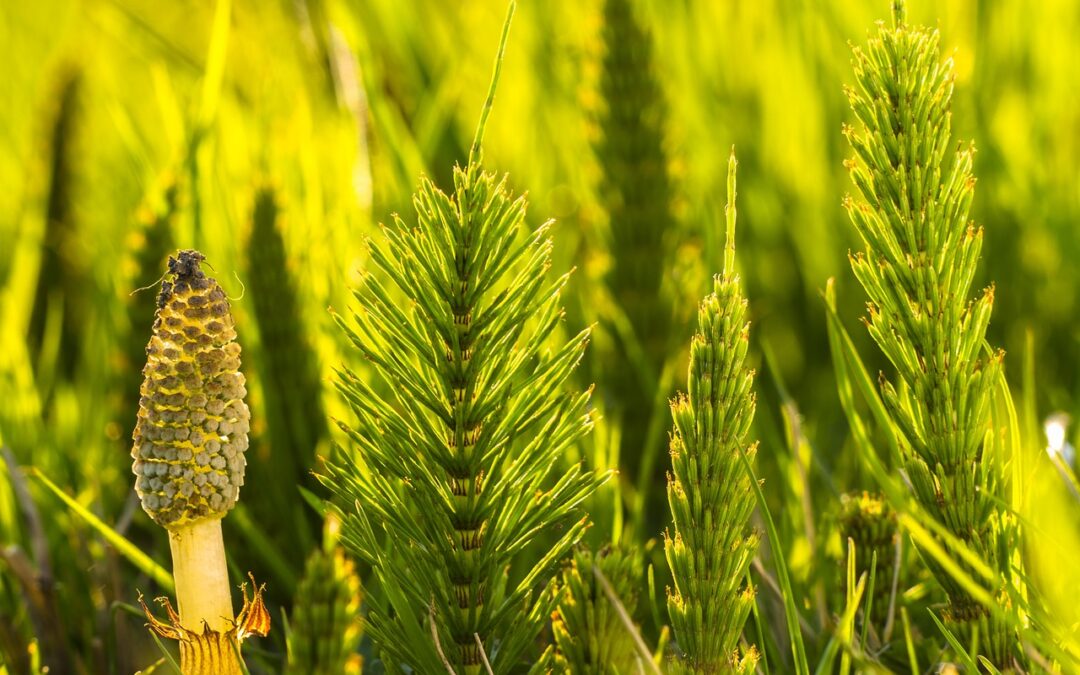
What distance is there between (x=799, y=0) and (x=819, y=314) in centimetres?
49

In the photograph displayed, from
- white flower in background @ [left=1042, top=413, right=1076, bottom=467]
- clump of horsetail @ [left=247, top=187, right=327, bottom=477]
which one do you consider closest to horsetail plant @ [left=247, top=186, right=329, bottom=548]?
clump of horsetail @ [left=247, top=187, right=327, bottom=477]

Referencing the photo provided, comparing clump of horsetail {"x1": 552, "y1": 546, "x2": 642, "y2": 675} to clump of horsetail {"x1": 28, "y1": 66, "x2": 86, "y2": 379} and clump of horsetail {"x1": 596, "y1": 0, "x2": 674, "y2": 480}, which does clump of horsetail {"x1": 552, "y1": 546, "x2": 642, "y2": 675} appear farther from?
clump of horsetail {"x1": 28, "y1": 66, "x2": 86, "y2": 379}

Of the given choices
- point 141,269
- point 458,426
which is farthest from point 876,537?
point 141,269

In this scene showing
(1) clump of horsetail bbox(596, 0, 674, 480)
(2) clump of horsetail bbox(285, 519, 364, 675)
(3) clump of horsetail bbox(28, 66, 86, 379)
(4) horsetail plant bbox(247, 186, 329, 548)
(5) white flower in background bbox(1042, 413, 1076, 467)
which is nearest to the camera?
(2) clump of horsetail bbox(285, 519, 364, 675)

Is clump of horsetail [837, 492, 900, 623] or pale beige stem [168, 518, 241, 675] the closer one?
pale beige stem [168, 518, 241, 675]

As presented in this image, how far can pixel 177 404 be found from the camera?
0.68 metres

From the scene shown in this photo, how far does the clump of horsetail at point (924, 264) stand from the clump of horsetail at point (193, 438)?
39 cm

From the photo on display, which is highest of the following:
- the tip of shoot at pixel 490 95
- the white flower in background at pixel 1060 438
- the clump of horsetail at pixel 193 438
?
the tip of shoot at pixel 490 95

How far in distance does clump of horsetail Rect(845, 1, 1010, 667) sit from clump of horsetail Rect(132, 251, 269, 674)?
0.39 meters

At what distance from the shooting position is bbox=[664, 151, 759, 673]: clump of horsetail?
0.64 metres

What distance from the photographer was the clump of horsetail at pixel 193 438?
0.68 m

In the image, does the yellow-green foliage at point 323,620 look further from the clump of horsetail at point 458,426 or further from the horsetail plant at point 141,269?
the horsetail plant at point 141,269

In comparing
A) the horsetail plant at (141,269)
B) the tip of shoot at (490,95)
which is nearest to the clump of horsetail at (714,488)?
the tip of shoot at (490,95)

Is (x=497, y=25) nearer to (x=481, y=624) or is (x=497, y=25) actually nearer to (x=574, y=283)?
(x=574, y=283)
